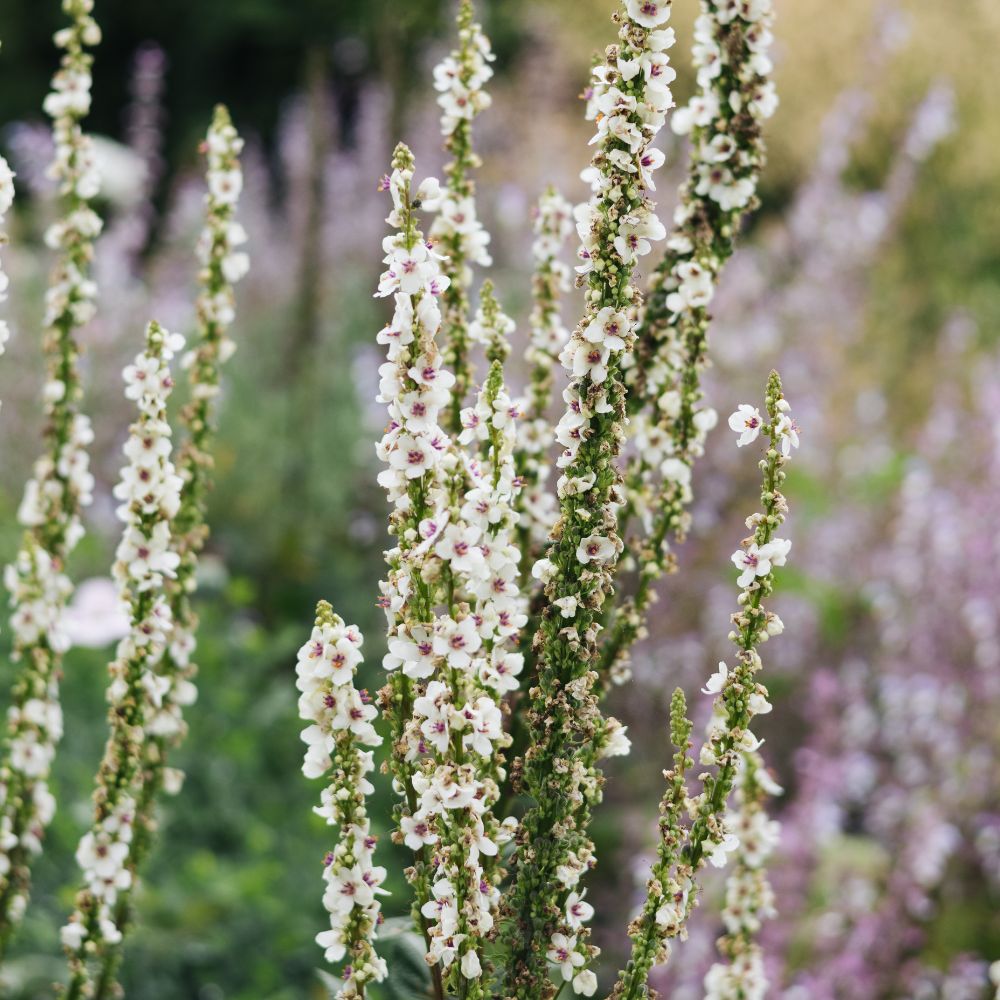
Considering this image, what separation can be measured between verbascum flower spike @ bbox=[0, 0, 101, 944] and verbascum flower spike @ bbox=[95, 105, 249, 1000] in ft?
0.47

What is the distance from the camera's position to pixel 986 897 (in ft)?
14.2

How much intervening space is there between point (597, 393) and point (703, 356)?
0.50 meters

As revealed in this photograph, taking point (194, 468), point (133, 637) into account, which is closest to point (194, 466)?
point (194, 468)

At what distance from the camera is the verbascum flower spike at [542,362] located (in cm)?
182

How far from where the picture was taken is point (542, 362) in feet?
6.04

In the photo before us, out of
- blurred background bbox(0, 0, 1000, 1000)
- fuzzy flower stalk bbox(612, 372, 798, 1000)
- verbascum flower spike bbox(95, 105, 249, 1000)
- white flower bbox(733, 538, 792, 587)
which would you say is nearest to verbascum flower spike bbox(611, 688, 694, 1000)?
fuzzy flower stalk bbox(612, 372, 798, 1000)

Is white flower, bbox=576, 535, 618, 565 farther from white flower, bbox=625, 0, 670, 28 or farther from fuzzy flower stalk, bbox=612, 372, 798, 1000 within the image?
white flower, bbox=625, 0, 670, 28

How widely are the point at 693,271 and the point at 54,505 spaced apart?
38.4 inches

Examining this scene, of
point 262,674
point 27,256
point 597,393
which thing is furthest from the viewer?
point 27,256

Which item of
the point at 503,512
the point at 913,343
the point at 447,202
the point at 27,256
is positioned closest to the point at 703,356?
the point at 447,202

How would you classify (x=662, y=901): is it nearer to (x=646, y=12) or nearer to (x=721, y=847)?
(x=721, y=847)

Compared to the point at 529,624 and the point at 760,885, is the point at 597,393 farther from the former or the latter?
the point at 760,885

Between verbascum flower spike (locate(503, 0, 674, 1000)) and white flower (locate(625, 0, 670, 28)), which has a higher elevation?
white flower (locate(625, 0, 670, 28))

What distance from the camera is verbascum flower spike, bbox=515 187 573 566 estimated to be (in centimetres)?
182
